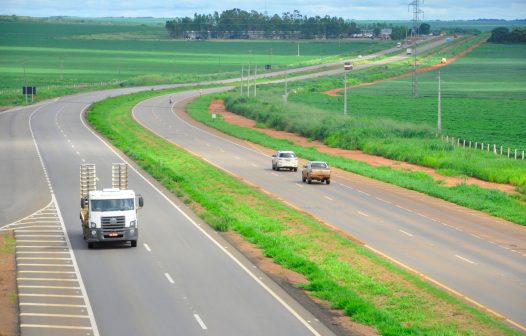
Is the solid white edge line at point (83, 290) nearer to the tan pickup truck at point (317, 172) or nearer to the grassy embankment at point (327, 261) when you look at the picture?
the grassy embankment at point (327, 261)

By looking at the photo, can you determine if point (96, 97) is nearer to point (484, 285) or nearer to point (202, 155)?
point (202, 155)

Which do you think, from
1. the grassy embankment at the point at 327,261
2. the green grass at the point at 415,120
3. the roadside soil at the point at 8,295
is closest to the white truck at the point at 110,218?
the roadside soil at the point at 8,295

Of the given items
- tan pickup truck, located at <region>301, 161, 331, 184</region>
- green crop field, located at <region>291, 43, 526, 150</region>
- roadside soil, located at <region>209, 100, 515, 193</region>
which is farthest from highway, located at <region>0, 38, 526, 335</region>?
green crop field, located at <region>291, 43, 526, 150</region>

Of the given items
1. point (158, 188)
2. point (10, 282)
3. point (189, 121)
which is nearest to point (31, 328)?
point (10, 282)

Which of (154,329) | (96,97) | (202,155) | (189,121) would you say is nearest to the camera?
(154,329)

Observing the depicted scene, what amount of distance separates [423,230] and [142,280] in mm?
18003

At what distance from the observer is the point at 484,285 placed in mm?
38094

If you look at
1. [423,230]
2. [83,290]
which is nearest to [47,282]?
[83,290]

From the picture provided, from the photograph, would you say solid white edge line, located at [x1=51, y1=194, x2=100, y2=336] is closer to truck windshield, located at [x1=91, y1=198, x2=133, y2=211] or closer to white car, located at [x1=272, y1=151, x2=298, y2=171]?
truck windshield, located at [x1=91, y1=198, x2=133, y2=211]

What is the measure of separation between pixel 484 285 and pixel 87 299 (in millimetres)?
13696

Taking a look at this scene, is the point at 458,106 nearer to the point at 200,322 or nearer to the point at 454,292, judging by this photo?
the point at 454,292

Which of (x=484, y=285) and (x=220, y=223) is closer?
(x=484, y=285)

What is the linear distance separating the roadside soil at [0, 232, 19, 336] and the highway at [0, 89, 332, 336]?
0.32 metres

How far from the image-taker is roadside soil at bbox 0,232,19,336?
3066 centimetres
